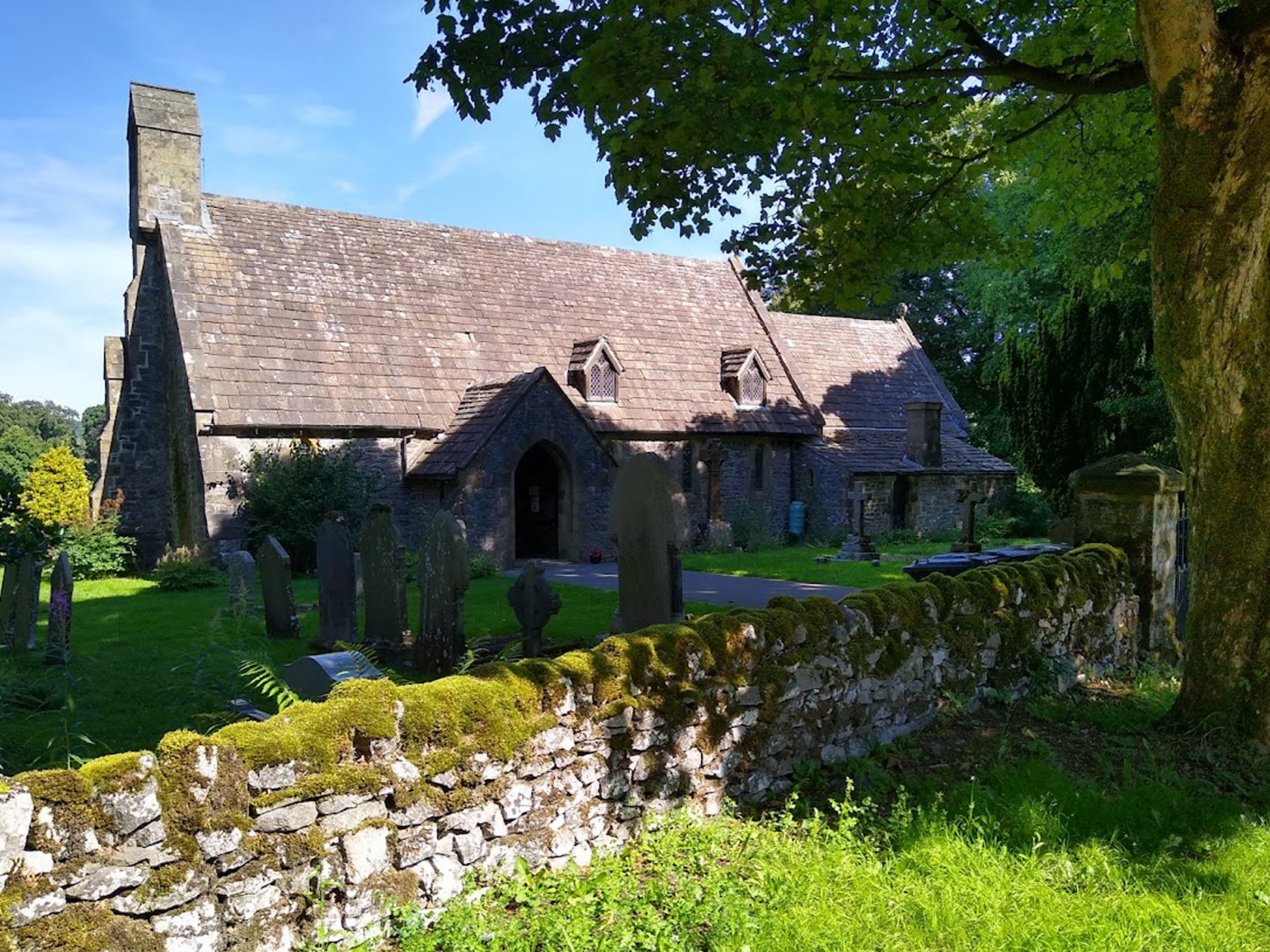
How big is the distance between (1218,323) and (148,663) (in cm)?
1020

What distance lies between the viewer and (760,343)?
27297 mm

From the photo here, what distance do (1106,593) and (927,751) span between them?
3593 mm

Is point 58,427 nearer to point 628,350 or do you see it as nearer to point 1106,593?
point 628,350

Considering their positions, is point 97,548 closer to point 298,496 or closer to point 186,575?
point 186,575

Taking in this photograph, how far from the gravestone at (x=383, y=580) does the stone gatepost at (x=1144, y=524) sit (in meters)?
7.19

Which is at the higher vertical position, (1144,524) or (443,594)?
(1144,524)

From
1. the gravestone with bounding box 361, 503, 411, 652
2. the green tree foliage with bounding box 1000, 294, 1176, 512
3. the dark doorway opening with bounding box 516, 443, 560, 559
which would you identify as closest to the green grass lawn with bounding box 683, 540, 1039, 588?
the dark doorway opening with bounding box 516, 443, 560, 559

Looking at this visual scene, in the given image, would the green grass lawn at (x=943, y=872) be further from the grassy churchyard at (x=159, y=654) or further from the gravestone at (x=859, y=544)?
the gravestone at (x=859, y=544)

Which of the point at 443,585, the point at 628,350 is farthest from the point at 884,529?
the point at 443,585

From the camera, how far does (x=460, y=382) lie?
21547 millimetres

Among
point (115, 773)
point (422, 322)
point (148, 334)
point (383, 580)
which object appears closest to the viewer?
point (115, 773)

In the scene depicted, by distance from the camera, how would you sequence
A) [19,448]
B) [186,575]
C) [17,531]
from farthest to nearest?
[19,448] < [186,575] < [17,531]

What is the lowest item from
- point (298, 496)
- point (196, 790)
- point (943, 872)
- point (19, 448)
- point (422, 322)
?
point (943, 872)

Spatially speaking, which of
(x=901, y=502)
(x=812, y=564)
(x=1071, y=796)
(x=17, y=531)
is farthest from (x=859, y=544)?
(x=17, y=531)
